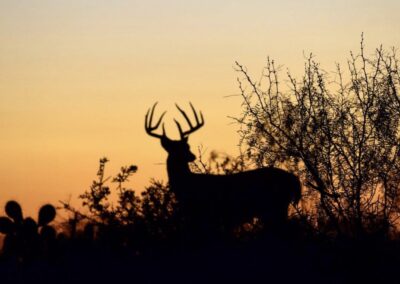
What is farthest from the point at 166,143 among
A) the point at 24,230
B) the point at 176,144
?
the point at 24,230

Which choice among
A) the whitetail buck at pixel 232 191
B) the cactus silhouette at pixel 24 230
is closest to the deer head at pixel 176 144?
the whitetail buck at pixel 232 191

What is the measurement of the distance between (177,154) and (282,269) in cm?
597

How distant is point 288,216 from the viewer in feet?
48.1

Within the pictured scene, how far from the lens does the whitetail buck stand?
1523 centimetres

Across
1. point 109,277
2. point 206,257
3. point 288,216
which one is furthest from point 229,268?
point 288,216

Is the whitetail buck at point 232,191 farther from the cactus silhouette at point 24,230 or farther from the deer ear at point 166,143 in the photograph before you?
the cactus silhouette at point 24,230

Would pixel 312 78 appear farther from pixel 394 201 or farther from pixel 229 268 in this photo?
pixel 229 268

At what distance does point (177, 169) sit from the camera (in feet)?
52.8

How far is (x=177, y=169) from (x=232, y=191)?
1.21 m

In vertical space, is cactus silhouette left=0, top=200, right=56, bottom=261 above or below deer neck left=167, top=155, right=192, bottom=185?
below

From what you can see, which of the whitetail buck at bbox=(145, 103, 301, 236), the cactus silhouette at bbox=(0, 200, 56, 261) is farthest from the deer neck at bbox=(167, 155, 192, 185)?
the cactus silhouette at bbox=(0, 200, 56, 261)

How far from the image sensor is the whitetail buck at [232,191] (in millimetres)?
15234

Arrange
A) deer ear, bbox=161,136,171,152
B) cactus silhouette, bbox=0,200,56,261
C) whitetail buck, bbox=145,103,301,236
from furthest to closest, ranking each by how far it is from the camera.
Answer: deer ear, bbox=161,136,171,152
whitetail buck, bbox=145,103,301,236
cactus silhouette, bbox=0,200,56,261

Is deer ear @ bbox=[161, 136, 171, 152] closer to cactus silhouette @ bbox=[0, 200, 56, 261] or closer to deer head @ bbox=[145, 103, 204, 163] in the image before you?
deer head @ bbox=[145, 103, 204, 163]
